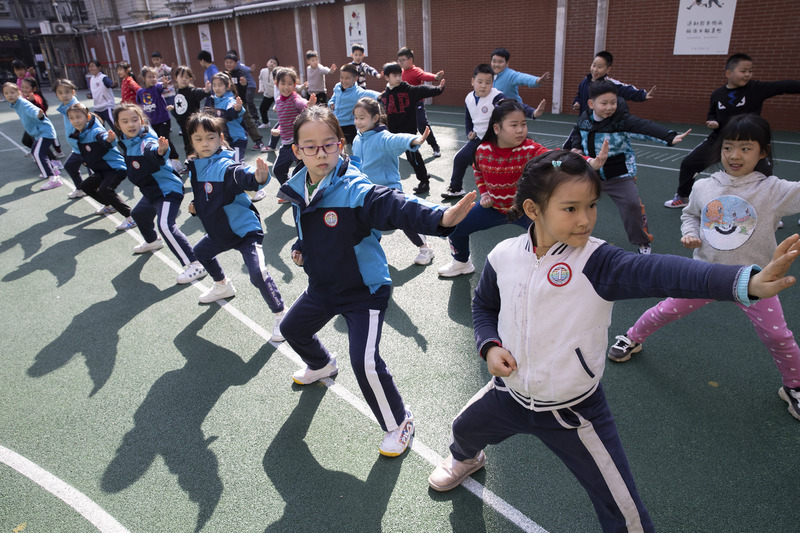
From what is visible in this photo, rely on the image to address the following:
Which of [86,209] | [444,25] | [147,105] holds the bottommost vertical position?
[86,209]

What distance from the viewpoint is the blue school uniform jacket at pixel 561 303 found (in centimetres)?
169

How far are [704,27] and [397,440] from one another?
12.3 meters

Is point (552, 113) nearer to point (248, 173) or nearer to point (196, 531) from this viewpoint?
point (248, 173)

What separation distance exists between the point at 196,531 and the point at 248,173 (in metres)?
2.51

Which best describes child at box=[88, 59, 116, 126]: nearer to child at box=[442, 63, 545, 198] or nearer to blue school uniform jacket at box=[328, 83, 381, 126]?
blue school uniform jacket at box=[328, 83, 381, 126]

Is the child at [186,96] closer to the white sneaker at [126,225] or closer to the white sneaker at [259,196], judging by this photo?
the white sneaker at [259,196]

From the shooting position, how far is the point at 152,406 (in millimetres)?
3602

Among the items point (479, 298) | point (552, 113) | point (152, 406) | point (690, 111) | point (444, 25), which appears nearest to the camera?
point (479, 298)

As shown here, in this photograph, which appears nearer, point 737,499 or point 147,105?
point 737,499

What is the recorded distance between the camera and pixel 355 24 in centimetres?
1927

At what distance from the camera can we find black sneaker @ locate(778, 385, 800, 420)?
306 cm

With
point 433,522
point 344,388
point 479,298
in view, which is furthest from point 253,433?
point 479,298

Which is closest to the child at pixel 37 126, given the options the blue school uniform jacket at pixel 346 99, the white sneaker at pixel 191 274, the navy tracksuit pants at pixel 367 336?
the blue school uniform jacket at pixel 346 99

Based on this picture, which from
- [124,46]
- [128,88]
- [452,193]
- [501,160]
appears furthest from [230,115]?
[124,46]
